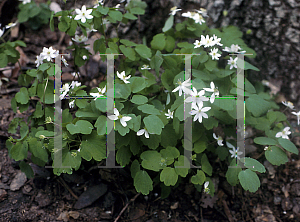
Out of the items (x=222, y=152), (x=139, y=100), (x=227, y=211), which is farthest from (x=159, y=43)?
(x=227, y=211)

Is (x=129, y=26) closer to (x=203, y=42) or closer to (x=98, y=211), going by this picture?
(x=203, y=42)

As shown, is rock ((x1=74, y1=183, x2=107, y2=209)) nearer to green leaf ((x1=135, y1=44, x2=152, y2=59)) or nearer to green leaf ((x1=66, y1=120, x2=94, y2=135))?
green leaf ((x1=66, y1=120, x2=94, y2=135))

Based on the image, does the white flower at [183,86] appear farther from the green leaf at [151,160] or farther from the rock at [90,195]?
the rock at [90,195]

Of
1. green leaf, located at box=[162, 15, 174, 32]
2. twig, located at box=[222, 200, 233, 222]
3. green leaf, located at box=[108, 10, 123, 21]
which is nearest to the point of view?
green leaf, located at box=[108, 10, 123, 21]


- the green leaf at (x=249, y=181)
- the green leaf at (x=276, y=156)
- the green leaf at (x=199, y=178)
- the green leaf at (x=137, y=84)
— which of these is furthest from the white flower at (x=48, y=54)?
the green leaf at (x=276, y=156)

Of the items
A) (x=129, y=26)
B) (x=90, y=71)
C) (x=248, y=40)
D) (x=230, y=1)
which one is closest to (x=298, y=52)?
(x=248, y=40)

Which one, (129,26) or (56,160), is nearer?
(56,160)

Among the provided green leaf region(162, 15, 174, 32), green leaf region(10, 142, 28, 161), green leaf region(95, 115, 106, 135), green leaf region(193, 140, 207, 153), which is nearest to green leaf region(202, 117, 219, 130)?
green leaf region(193, 140, 207, 153)

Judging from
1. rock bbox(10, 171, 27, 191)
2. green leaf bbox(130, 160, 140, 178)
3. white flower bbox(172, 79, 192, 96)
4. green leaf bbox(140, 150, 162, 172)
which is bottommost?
rock bbox(10, 171, 27, 191)
